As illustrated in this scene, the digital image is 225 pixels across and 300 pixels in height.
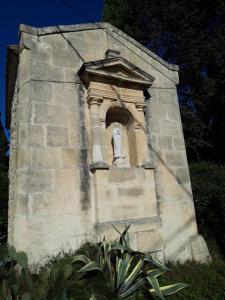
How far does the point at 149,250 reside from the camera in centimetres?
427

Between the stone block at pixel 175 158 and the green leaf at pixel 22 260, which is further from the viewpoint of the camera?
the stone block at pixel 175 158

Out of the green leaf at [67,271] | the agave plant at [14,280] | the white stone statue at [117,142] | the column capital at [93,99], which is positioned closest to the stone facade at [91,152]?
the column capital at [93,99]

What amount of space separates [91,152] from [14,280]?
2.30 meters

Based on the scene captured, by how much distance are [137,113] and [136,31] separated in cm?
822

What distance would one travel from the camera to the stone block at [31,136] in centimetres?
389

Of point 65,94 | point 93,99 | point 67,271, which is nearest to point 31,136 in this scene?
point 65,94

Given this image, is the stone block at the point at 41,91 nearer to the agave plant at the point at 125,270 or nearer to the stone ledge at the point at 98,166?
the stone ledge at the point at 98,166

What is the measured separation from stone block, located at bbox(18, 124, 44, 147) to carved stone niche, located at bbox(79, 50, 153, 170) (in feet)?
3.02

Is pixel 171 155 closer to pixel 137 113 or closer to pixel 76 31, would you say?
pixel 137 113

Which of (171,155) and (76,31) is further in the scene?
(171,155)

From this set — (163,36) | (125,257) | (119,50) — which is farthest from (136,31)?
(125,257)

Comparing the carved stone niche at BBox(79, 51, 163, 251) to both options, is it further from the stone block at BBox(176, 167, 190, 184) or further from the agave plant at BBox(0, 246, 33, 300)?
the agave plant at BBox(0, 246, 33, 300)

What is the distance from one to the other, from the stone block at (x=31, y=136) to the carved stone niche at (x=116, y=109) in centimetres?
92

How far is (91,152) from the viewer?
4367mm
